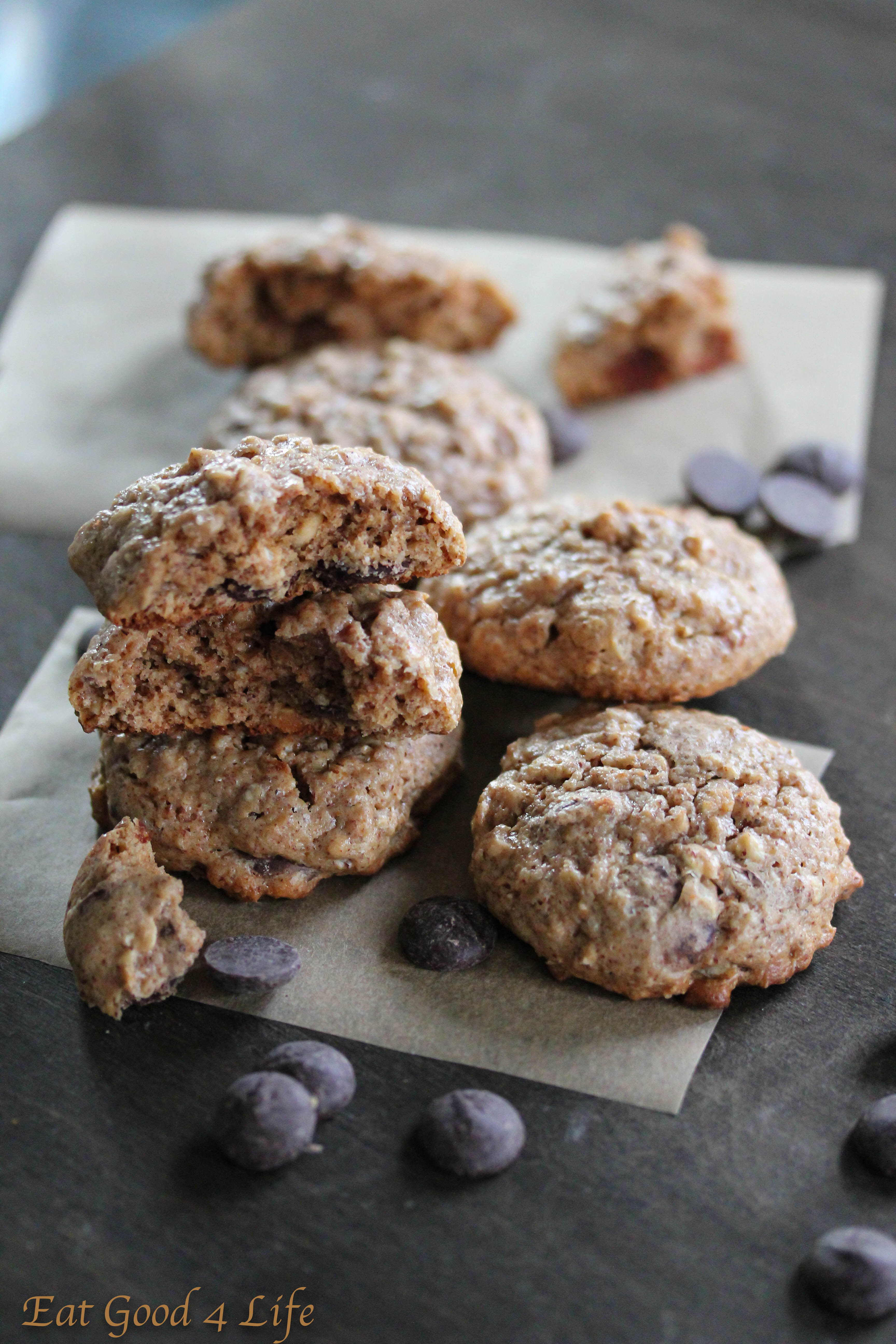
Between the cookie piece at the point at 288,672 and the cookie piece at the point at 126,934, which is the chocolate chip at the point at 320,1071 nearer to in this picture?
the cookie piece at the point at 126,934

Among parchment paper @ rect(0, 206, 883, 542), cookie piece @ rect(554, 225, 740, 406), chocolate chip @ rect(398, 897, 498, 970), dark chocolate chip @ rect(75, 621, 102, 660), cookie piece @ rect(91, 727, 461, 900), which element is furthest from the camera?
cookie piece @ rect(554, 225, 740, 406)

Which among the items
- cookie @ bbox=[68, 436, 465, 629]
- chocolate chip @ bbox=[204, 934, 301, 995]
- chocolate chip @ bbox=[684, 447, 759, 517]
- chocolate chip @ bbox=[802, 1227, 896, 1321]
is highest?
cookie @ bbox=[68, 436, 465, 629]

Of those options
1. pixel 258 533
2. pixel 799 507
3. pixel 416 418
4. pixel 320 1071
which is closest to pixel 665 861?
pixel 320 1071

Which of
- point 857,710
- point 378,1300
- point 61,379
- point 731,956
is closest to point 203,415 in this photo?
point 61,379

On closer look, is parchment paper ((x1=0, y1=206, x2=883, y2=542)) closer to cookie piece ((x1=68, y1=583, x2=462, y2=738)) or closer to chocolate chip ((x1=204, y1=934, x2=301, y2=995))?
cookie piece ((x1=68, y1=583, x2=462, y2=738))

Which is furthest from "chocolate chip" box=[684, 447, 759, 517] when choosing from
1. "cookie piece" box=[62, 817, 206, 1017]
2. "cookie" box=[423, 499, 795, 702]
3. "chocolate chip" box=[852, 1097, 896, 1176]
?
"cookie piece" box=[62, 817, 206, 1017]

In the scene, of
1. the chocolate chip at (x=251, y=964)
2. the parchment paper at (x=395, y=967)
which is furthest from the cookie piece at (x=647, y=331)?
the chocolate chip at (x=251, y=964)

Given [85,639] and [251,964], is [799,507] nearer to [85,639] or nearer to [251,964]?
[85,639]
